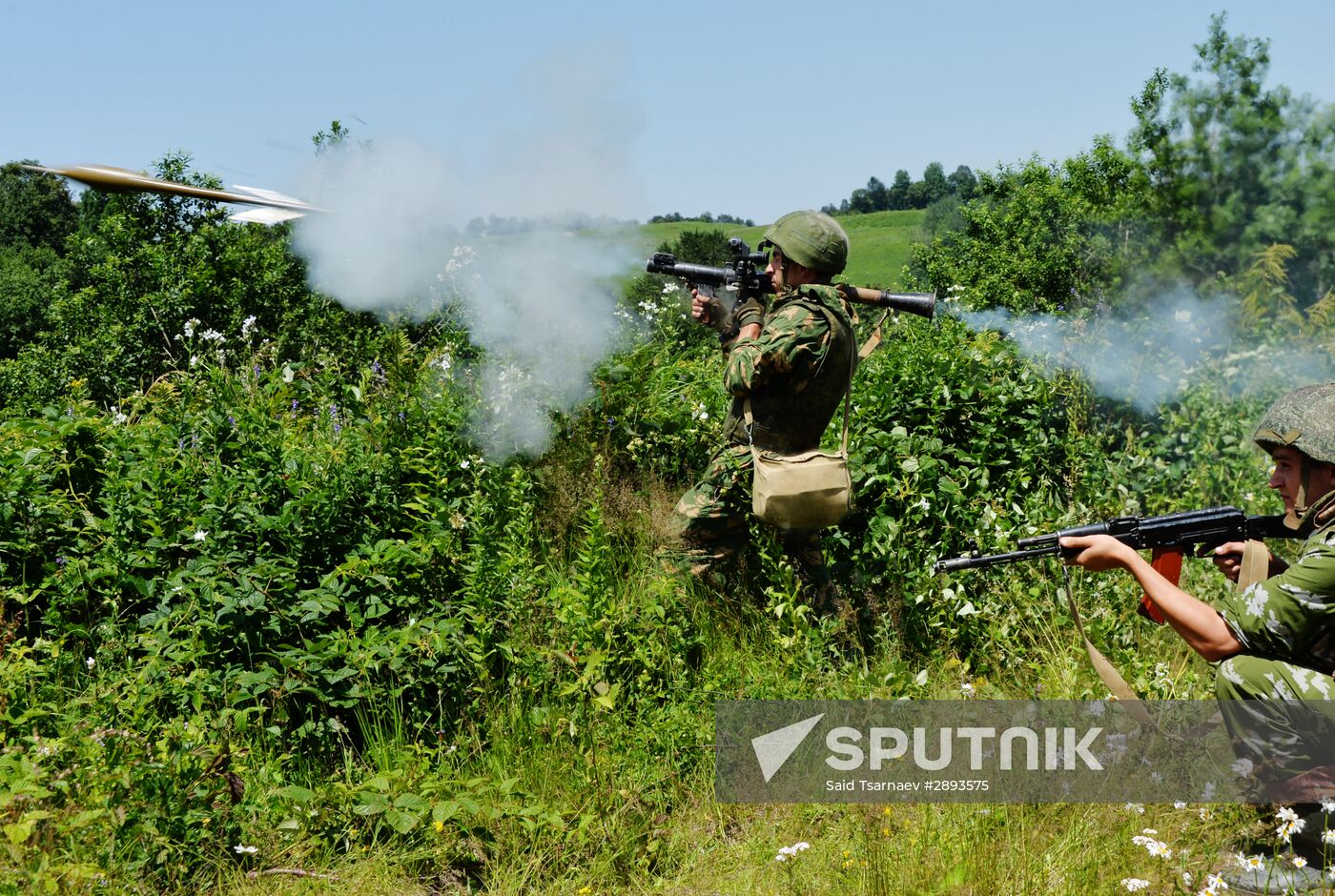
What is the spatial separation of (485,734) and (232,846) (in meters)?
1.01

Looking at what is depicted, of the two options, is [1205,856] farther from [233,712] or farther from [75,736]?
[75,736]

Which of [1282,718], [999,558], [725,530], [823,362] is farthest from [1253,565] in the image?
[725,530]

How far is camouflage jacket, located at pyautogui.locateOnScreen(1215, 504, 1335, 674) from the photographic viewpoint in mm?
3006

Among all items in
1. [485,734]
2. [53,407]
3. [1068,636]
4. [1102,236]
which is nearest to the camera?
[485,734]

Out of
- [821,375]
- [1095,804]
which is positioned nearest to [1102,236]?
[821,375]

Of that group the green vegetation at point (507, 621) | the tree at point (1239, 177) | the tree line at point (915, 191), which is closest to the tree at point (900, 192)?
the tree line at point (915, 191)

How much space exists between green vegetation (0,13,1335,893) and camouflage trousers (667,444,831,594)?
16 cm

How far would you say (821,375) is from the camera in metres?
4.79

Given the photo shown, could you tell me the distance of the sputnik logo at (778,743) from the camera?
12.7 ft

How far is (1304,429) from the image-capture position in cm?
314

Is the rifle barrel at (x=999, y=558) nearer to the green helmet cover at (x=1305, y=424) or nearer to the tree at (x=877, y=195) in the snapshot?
the green helmet cover at (x=1305, y=424)

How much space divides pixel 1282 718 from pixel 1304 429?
906mm

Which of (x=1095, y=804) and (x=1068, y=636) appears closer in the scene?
(x=1095, y=804)

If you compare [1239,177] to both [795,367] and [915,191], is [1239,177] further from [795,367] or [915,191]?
[915,191]
